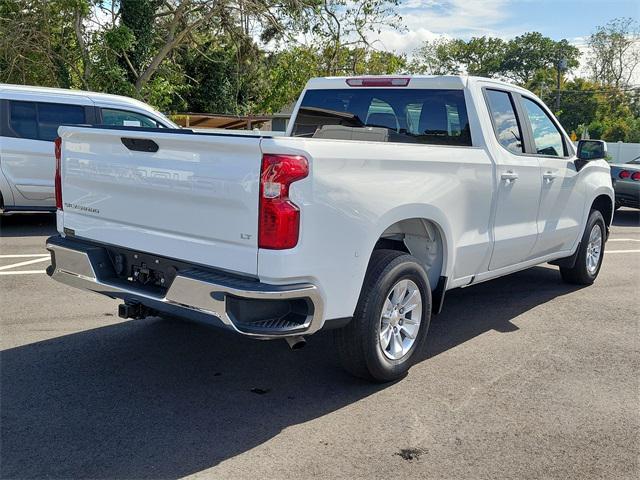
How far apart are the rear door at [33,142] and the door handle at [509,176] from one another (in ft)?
22.7

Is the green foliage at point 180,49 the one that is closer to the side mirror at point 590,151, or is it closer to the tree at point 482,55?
the side mirror at point 590,151

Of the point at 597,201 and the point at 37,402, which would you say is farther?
the point at 597,201

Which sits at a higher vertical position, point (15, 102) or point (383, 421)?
point (15, 102)

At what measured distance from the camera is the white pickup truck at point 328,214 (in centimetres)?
346

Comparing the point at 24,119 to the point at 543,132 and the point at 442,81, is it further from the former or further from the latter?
the point at 543,132

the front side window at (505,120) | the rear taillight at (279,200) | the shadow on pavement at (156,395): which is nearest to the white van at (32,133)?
the shadow on pavement at (156,395)

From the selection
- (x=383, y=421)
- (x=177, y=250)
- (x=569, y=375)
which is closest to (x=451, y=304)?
(x=569, y=375)

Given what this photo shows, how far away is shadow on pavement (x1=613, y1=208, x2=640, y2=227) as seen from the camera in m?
13.3

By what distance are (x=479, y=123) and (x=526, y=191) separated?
829 mm

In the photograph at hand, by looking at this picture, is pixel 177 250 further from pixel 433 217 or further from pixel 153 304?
pixel 433 217

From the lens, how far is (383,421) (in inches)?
150

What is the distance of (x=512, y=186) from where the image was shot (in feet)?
17.5

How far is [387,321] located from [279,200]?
1302 millimetres

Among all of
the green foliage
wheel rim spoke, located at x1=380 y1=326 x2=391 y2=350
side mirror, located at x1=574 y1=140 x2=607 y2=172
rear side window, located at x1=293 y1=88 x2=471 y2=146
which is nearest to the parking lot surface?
wheel rim spoke, located at x1=380 y1=326 x2=391 y2=350
